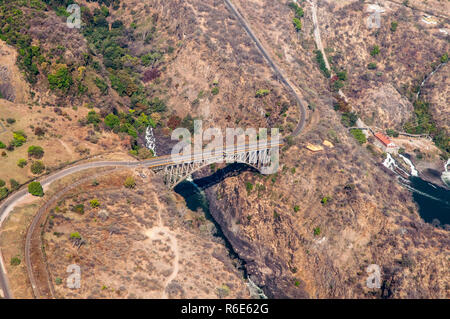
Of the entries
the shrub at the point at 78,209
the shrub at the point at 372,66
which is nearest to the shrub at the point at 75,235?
the shrub at the point at 78,209

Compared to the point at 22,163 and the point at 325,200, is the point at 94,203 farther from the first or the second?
the point at 325,200

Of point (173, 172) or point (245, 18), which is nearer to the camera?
point (173, 172)

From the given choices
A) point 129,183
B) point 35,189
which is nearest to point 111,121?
point 129,183

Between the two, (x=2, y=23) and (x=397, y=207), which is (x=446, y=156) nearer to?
(x=397, y=207)

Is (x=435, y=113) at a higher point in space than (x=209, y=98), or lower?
lower

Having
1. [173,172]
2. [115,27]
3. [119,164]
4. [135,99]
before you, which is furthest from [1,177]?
[115,27]

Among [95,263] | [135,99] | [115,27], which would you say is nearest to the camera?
[95,263]
